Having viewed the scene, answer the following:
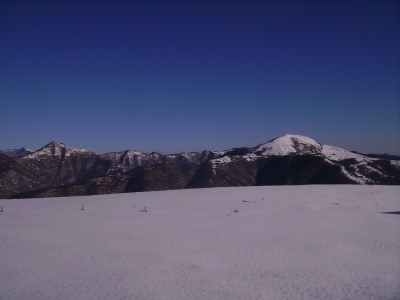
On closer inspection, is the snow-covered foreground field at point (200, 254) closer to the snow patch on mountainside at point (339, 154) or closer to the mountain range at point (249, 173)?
the mountain range at point (249, 173)

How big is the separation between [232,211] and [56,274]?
604 centimetres

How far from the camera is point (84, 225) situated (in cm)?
827

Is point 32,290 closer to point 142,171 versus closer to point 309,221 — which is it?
point 309,221

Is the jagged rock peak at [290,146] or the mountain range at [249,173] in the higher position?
the jagged rock peak at [290,146]

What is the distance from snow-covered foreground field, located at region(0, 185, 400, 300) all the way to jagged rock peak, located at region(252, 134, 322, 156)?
399 ft

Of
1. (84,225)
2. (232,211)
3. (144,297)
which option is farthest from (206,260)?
(232,211)

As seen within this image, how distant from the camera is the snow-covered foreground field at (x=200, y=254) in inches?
179

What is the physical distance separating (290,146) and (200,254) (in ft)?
446

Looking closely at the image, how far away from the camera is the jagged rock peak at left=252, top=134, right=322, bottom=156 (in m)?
131

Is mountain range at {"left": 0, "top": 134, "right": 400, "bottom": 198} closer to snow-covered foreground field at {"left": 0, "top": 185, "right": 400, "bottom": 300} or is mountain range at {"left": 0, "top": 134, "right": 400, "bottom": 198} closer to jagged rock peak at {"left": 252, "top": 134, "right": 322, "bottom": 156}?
jagged rock peak at {"left": 252, "top": 134, "right": 322, "bottom": 156}

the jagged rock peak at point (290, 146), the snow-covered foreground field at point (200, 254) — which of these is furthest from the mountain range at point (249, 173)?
the snow-covered foreground field at point (200, 254)

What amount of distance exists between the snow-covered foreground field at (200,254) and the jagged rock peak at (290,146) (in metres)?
122

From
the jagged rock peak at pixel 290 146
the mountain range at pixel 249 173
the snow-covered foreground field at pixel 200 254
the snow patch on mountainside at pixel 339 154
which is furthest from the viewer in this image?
the jagged rock peak at pixel 290 146

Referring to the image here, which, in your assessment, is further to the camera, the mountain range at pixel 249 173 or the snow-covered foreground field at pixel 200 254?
the mountain range at pixel 249 173
